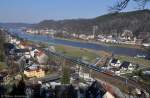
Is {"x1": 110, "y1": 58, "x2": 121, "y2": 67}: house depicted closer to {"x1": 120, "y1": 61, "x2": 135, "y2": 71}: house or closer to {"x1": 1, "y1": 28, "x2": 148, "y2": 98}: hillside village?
{"x1": 1, "y1": 28, "x2": 148, "y2": 98}: hillside village

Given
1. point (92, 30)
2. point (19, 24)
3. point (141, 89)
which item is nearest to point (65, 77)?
point (141, 89)

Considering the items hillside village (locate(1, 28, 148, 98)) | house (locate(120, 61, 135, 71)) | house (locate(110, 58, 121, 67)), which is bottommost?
house (locate(110, 58, 121, 67))

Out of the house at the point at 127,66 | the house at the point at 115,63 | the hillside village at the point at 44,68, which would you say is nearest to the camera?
the hillside village at the point at 44,68

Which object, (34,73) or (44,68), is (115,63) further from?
(34,73)

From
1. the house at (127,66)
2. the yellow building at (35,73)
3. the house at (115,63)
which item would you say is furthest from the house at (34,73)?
the house at (115,63)

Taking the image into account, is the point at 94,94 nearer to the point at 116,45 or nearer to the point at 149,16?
the point at 149,16

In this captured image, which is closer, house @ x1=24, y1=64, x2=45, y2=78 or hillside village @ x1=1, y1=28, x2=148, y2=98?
hillside village @ x1=1, y1=28, x2=148, y2=98

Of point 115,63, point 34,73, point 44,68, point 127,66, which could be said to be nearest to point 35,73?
point 34,73

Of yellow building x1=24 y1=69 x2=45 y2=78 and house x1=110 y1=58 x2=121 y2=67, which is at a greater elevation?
yellow building x1=24 y1=69 x2=45 y2=78

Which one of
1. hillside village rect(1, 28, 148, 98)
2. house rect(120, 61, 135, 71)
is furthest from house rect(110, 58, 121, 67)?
house rect(120, 61, 135, 71)

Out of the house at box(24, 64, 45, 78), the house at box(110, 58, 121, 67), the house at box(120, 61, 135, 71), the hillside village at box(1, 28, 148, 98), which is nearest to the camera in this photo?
the hillside village at box(1, 28, 148, 98)

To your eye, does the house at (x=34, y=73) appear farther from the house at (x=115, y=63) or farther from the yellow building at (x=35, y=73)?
the house at (x=115, y=63)
